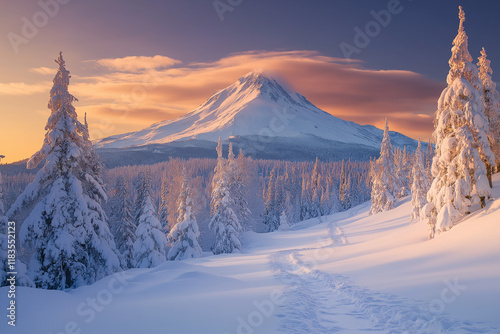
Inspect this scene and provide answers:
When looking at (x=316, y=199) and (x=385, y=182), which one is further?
(x=316, y=199)

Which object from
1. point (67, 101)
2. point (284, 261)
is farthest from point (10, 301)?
point (284, 261)

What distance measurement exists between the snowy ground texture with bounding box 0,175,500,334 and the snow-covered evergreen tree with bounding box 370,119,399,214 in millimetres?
37852

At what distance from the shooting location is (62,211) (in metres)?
16.5

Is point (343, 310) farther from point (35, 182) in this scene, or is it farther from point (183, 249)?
point (183, 249)

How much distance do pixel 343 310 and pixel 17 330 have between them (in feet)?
29.4

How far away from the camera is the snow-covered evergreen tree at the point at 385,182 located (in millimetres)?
53031

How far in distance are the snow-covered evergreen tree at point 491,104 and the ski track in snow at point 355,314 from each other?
15746 millimetres

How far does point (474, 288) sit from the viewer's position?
32.2ft

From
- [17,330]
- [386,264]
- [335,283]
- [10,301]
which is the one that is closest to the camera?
[17,330]
